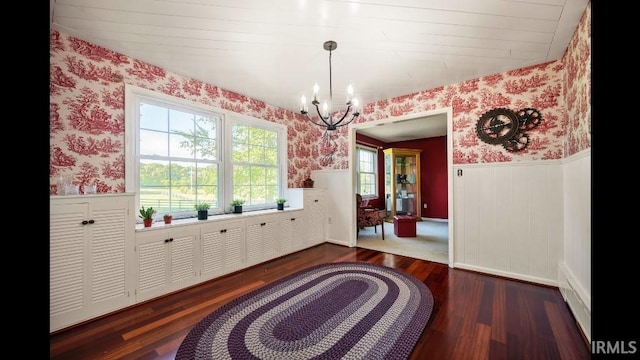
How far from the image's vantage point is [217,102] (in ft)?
11.0

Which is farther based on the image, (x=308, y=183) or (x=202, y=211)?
(x=308, y=183)

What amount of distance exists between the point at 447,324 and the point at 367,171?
517cm

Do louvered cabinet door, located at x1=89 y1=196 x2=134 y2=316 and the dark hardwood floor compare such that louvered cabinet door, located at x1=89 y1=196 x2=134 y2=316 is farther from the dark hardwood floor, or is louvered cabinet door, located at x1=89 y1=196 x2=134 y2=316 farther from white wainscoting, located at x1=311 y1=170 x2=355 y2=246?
white wainscoting, located at x1=311 y1=170 x2=355 y2=246

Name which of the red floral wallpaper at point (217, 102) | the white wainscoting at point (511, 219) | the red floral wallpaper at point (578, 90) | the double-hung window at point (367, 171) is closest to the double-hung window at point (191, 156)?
the red floral wallpaper at point (217, 102)

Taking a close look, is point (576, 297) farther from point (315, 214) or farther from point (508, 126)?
point (315, 214)

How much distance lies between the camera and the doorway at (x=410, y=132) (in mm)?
3314

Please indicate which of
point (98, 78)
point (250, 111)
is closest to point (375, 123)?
point (250, 111)

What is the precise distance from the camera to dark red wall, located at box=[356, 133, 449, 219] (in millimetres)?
6867

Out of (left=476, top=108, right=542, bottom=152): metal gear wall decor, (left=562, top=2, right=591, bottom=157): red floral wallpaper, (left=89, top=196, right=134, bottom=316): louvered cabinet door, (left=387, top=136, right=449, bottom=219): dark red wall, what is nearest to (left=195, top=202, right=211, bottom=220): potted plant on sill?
(left=89, top=196, right=134, bottom=316): louvered cabinet door

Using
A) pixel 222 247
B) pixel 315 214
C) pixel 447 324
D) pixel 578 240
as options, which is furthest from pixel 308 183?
pixel 578 240

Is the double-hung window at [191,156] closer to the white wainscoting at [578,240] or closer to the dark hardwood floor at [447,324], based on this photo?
the dark hardwood floor at [447,324]

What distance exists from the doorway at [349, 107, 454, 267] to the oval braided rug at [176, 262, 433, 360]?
124 centimetres

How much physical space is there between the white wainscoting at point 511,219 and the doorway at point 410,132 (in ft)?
0.30
